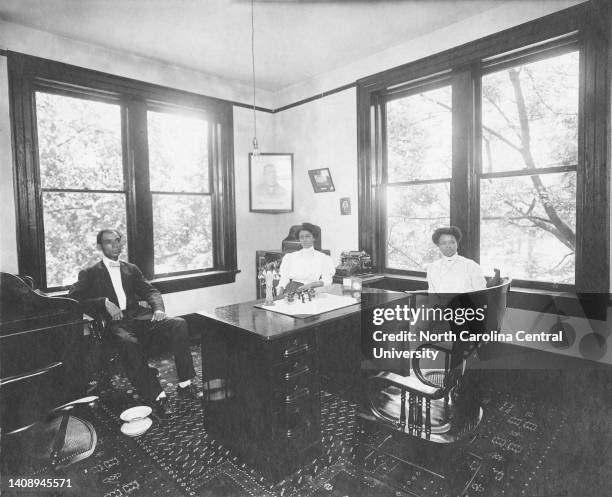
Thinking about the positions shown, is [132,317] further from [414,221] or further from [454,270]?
[414,221]

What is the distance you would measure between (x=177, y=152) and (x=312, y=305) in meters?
3.17

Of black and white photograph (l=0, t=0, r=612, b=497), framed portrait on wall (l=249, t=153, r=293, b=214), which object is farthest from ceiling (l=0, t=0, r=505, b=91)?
framed portrait on wall (l=249, t=153, r=293, b=214)

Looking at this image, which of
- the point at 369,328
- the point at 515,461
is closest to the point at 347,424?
the point at 369,328

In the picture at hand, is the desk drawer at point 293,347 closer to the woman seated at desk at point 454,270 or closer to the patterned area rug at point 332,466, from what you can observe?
the patterned area rug at point 332,466

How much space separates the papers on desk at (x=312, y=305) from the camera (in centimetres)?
251

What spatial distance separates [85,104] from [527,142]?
4.38 metres

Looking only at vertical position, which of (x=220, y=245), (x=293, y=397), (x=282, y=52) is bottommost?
(x=293, y=397)

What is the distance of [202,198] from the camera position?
16.8 feet

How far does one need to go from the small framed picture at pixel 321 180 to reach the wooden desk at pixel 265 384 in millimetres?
2751

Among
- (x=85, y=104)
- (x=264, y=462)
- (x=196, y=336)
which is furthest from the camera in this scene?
(x=196, y=336)

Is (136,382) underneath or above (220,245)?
underneath

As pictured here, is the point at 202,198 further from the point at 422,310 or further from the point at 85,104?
the point at 422,310

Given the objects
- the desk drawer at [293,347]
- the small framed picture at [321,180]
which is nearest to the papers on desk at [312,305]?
the desk drawer at [293,347]

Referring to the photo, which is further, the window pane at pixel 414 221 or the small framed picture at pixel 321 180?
the small framed picture at pixel 321 180
